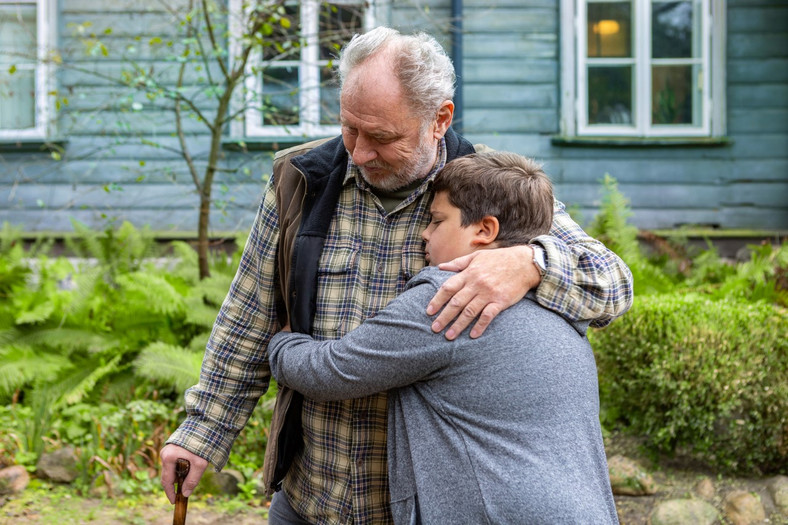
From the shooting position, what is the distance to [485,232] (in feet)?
6.47

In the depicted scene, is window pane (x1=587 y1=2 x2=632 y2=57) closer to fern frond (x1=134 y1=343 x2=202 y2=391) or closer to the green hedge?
the green hedge

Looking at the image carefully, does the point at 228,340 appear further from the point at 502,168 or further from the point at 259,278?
the point at 502,168

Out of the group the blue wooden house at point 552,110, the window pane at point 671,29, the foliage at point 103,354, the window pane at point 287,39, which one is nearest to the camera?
the foliage at point 103,354

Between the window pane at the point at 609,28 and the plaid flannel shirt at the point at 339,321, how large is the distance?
7239 mm

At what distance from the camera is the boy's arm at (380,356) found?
5.92ft

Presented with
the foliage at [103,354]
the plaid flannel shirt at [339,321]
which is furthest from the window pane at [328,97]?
the plaid flannel shirt at [339,321]


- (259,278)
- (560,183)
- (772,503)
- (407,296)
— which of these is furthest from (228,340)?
(560,183)

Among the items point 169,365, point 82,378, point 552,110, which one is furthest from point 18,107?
point 552,110

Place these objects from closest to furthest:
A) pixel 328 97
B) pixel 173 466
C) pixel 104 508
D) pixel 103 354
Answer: pixel 173 466 → pixel 104 508 → pixel 103 354 → pixel 328 97

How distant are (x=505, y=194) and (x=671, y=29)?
789 centimetres

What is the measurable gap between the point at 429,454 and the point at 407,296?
35 cm

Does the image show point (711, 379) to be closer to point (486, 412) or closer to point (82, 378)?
point (486, 412)

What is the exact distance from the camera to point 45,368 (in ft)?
18.8

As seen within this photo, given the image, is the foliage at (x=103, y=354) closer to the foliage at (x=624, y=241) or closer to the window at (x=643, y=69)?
the foliage at (x=624, y=241)
